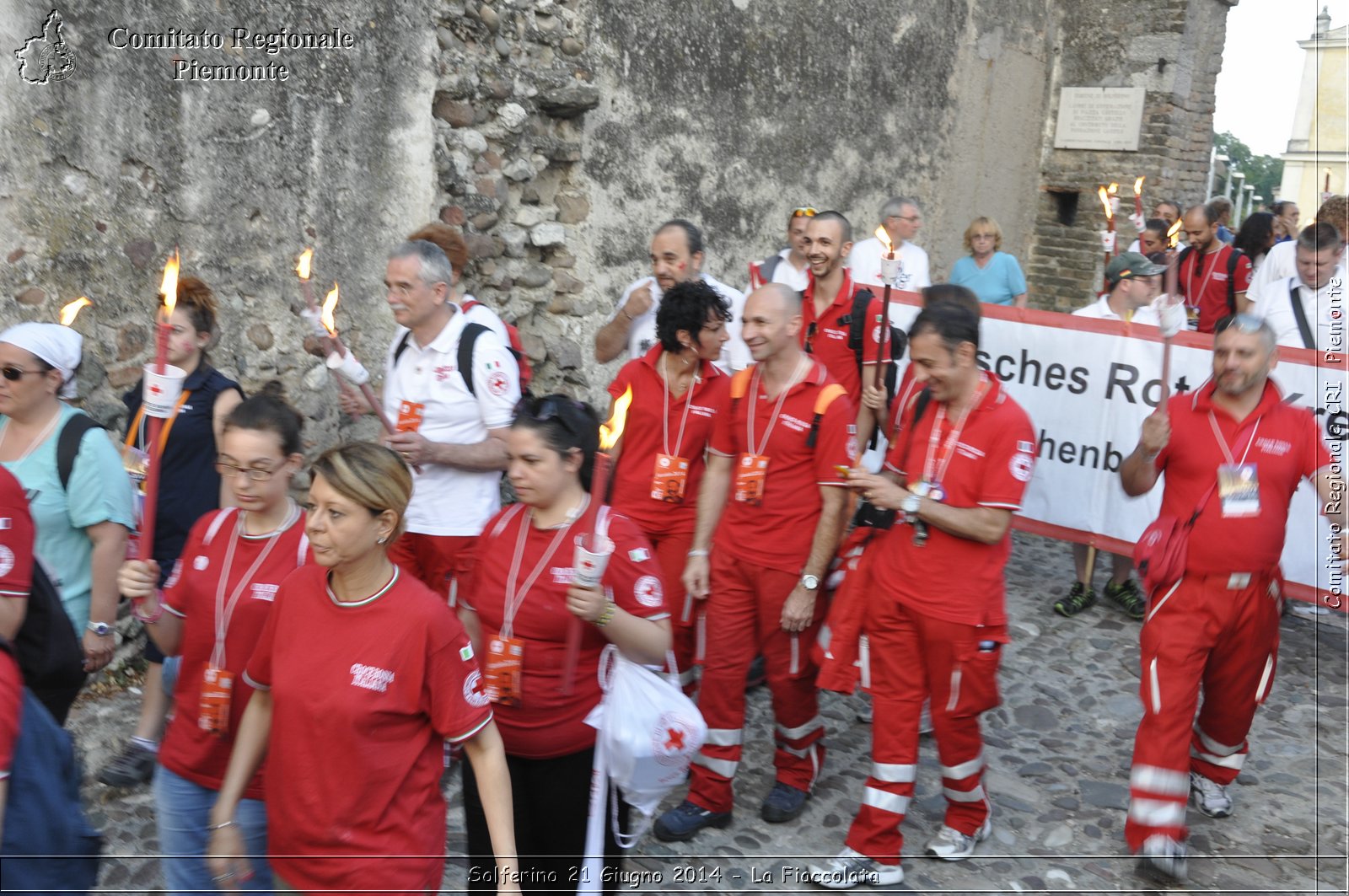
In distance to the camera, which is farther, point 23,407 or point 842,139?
point 842,139

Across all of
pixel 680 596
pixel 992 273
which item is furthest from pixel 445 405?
pixel 992 273

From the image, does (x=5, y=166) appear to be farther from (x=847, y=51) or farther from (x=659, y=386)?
(x=847, y=51)

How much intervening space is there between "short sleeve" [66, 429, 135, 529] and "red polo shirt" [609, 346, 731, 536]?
6.45 feet

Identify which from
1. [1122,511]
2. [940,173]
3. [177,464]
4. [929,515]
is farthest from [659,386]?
[940,173]

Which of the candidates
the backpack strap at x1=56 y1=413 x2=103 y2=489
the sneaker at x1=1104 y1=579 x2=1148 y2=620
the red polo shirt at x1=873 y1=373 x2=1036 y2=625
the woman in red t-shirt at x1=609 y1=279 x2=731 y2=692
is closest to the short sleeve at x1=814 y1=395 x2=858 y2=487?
the red polo shirt at x1=873 y1=373 x2=1036 y2=625

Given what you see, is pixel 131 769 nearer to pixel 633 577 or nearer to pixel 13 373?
pixel 13 373

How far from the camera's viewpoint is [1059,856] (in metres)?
4.77

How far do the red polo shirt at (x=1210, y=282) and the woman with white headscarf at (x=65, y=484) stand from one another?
314 inches

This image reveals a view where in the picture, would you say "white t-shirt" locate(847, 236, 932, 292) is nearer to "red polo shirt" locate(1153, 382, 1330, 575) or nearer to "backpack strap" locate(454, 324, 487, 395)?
"red polo shirt" locate(1153, 382, 1330, 575)

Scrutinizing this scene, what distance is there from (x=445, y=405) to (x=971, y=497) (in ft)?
6.83

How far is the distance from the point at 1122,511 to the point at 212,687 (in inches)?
215

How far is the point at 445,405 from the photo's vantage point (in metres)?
Result: 4.94

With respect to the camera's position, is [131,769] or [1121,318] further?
[1121,318]

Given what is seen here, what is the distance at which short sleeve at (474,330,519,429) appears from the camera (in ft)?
16.1
